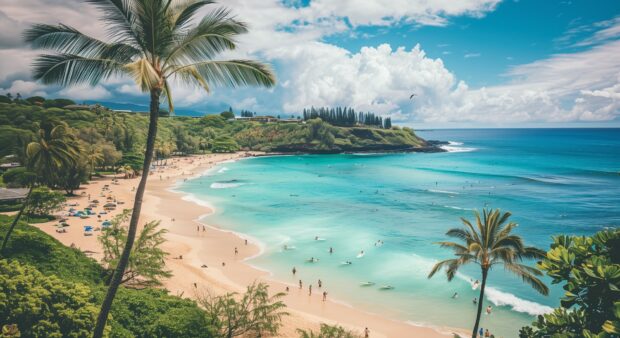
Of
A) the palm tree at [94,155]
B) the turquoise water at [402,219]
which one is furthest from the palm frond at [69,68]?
the palm tree at [94,155]

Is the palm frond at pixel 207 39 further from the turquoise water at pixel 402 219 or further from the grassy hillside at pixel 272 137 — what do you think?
the grassy hillside at pixel 272 137

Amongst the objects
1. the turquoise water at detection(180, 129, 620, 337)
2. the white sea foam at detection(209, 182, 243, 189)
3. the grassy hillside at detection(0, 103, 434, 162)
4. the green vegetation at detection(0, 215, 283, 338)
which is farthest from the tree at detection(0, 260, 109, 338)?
the grassy hillside at detection(0, 103, 434, 162)

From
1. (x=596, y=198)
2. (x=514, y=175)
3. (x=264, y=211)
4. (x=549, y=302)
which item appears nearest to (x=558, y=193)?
(x=596, y=198)

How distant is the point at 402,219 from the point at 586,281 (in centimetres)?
4720

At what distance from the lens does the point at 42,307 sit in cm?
1061

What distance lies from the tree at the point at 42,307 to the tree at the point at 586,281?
13.2 metres

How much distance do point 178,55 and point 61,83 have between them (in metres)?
2.62

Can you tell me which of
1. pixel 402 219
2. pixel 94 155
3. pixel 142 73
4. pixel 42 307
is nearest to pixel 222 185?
pixel 94 155

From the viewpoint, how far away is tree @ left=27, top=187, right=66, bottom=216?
41.9m

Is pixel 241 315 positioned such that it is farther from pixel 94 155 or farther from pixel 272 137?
pixel 272 137

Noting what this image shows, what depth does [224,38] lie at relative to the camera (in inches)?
314

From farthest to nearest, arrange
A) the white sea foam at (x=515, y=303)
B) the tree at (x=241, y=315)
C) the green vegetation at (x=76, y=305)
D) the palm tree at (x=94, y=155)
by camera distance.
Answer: the palm tree at (x=94, y=155) → the white sea foam at (x=515, y=303) → the tree at (x=241, y=315) → the green vegetation at (x=76, y=305)

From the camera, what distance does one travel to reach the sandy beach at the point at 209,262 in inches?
982

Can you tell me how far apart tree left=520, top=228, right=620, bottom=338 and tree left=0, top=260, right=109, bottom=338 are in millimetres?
13184
